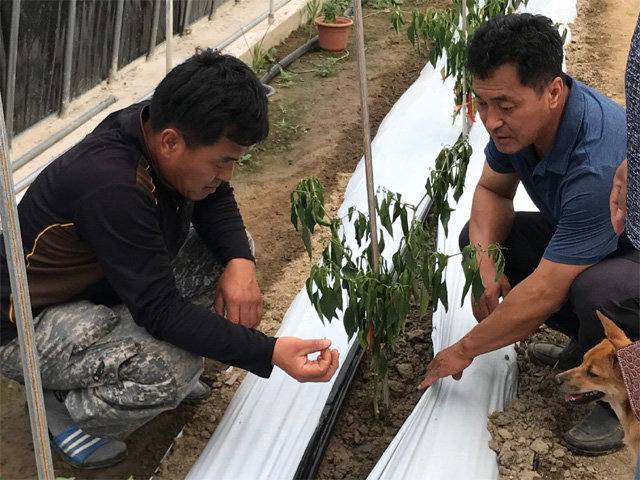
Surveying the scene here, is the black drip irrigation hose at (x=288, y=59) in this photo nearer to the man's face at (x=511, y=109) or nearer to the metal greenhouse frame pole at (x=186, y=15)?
the metal greenhouse frame pole at (x=186, y=15)

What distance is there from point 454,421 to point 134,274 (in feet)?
3.51

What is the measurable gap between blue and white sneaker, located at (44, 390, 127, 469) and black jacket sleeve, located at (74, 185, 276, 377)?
471 mm

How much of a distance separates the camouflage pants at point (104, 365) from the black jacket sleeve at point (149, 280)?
0.34 feet

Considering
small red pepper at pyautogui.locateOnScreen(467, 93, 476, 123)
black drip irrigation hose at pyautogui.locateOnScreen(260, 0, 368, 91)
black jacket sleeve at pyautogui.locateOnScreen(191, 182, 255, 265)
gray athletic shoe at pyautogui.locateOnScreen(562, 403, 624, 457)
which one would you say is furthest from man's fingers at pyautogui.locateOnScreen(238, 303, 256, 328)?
black drip irrigation hose at pyautogui.locateOnScreen(260, 0, 368, 91)

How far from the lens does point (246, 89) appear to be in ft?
7.24

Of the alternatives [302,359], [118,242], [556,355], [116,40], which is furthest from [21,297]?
[116,40]

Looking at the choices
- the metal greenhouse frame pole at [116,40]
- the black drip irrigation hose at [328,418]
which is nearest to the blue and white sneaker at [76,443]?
the black drip irrigation hose at [328,418]

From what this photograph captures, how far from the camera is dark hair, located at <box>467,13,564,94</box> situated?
2354mm

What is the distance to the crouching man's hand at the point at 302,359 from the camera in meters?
2.31

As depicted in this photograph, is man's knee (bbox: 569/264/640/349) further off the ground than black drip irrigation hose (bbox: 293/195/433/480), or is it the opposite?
man's knee (bbox: 569/264/640/349)

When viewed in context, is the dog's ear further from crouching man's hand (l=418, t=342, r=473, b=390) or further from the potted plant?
the potted plant

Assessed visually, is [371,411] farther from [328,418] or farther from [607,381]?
[607,381]

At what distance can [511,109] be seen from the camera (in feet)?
7.88

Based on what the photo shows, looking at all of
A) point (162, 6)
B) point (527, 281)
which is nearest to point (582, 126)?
point (527, 281)
